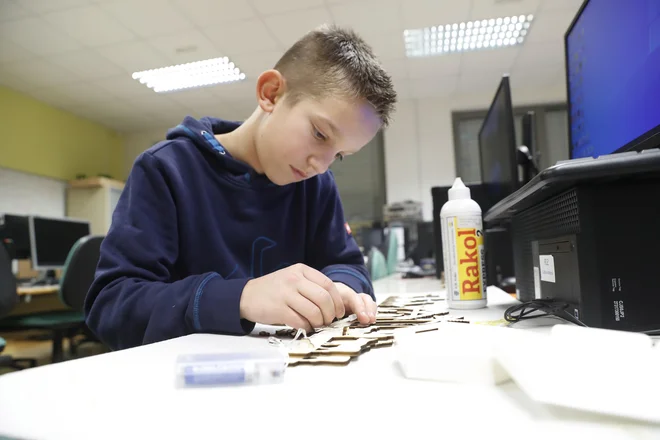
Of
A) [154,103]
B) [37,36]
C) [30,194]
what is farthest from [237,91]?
[30,194]

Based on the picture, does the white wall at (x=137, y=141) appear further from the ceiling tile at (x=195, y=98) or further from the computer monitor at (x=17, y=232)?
the computer monitor at (x=17, y=232)

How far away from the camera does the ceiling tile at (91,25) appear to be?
10.5 feet

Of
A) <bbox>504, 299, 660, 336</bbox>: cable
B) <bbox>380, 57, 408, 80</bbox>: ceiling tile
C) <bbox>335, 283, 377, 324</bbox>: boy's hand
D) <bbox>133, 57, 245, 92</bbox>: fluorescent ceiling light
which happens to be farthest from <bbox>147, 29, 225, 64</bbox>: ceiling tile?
<bbox>504, 299, 660, 336</bbox>: cable

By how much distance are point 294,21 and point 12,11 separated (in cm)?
200

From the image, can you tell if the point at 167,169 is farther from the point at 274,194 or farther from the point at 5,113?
the point at 5,113

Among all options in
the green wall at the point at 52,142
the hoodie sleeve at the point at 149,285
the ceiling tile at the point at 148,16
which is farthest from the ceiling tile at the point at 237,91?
the hoodie sleeve at the point at 149,285

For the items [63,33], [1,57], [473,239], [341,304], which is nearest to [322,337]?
[341,304]

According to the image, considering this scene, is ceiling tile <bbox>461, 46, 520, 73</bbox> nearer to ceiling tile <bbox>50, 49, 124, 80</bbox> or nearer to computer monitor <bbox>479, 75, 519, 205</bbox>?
computer monitor <bbox>479, 75, 519, 205</bbox>

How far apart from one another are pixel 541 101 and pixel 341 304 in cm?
513

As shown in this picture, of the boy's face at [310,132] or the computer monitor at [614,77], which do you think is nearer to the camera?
the computer monitor at [614,77]

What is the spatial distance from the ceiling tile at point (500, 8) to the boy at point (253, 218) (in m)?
2.87

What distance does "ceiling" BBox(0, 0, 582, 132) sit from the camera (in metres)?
3.20

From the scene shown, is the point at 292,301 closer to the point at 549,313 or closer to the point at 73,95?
the point at 549,313

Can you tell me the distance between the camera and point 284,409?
270mm
